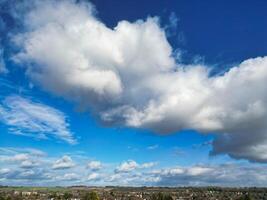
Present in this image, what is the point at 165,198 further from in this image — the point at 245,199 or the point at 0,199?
the point at 0,199

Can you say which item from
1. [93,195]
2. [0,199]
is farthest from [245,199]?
[0,199]

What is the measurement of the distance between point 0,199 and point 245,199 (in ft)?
322

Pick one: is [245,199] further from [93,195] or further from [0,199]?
[0,199]

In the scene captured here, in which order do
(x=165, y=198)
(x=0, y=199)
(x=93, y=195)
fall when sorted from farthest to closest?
1. (x=165, y=198)
2. (x=0, y=199)
3. (x=93, y=195)

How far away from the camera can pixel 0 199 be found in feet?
546

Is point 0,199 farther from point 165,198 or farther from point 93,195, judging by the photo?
point 165,198

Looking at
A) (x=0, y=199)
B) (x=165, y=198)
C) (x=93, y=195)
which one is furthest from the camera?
(x=165, y=198)

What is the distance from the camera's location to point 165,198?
613ft

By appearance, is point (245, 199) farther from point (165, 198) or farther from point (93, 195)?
point (93, 195)

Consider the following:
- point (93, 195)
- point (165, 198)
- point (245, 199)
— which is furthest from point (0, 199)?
point (245, 199)

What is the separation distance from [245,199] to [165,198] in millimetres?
38780

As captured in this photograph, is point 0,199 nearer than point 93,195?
No

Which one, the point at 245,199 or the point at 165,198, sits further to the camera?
the point at 165,198

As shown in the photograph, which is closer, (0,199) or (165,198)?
(0,199)
